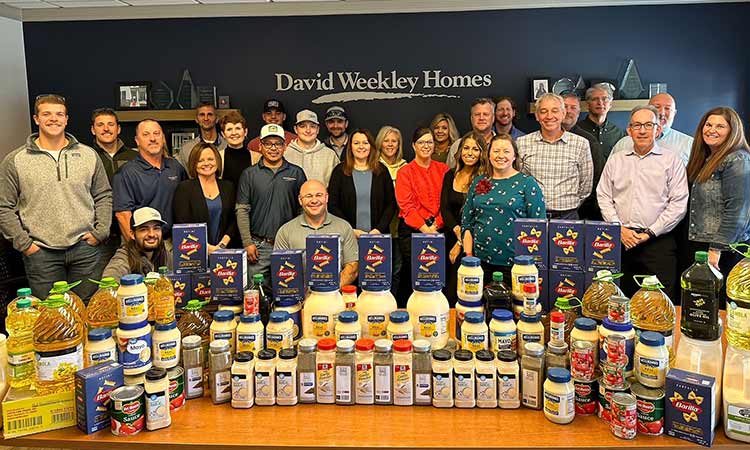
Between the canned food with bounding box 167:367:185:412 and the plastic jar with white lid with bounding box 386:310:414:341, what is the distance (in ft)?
2.10

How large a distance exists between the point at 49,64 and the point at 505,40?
170 inches

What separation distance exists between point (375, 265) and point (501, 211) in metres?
1.41

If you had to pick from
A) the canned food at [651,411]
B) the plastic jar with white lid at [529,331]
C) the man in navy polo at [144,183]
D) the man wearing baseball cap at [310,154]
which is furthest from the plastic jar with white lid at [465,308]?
the man wearing baseball cap at [310,154]

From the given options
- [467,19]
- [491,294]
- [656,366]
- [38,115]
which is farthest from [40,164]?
[467,19]

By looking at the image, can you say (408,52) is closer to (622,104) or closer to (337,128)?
(337,128)

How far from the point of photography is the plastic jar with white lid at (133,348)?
177 centimetres

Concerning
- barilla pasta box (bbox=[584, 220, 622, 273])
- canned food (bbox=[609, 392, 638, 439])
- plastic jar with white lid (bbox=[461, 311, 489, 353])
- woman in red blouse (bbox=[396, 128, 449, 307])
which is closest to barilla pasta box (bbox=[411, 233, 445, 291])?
plastic jar with white lid (bbox=[461, 311, 489, 353])

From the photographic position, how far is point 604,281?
1959 mm

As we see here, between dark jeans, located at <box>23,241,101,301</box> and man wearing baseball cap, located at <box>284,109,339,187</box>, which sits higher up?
man wearing baseball cap, located at <box>284,109,339,187</box>

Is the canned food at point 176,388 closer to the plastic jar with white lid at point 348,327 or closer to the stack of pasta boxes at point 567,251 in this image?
the plastic jar with white lid at point 348,327

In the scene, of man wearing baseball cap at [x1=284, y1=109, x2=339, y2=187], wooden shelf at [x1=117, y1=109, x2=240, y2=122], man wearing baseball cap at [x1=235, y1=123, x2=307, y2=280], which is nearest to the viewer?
man wearing baseball cap at [x1=235, y1=123, x2=307, y2=280]

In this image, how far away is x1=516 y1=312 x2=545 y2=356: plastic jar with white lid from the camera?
183cm

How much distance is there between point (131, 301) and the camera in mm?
1790

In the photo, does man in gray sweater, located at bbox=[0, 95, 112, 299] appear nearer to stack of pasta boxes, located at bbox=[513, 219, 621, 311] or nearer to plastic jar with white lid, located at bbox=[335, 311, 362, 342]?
plastic jar with white lid, located at bbox=[335, 311, 362, 342]
